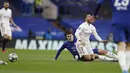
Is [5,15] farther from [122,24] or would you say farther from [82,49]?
[122,24]

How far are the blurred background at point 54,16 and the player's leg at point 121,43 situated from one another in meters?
24.3

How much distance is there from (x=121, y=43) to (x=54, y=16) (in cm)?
2569

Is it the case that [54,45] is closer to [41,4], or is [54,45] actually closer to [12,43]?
[12,43]

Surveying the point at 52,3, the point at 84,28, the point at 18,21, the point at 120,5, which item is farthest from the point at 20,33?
the point at 120,5

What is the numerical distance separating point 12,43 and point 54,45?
2660mm

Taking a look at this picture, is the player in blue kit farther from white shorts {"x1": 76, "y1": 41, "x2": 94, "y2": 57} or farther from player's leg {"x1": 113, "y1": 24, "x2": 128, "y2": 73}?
white shorts {"x1": 76, "y1": 41, "x2": 94, "y2": 57}

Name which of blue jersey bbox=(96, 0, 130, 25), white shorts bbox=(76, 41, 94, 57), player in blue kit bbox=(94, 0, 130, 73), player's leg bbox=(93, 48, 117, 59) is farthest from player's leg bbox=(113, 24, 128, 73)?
white shorts bbox=(76, 41, 94, 57)

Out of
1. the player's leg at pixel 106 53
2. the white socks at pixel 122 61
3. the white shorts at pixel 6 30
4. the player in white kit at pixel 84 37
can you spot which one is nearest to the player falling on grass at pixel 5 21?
the white shorts at pixel 6 30

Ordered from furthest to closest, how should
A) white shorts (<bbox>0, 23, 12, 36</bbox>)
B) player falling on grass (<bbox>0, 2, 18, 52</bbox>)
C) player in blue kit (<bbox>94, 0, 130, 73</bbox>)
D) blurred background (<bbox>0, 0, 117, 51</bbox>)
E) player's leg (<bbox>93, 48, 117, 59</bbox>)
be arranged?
blurred background (<bbox>0, 0, 117, 51</bbox>)
white shorts (<bbox>0, 23, 12, 36</bbox>)
player falling on grass (<bbox>0, 2, 18, 52</bbox>)
player's leg (<bbox>93, 48, 117, 59</bbox>)
player in blue kit (<bbox>94, 0, 130, 73</bbox>)

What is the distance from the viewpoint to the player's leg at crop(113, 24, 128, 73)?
33.3ft

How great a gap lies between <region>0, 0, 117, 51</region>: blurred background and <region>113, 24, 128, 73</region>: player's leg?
24341 millimetres

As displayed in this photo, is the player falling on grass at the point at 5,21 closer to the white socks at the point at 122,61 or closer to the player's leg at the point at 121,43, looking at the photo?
the player's leg at the point at 121,43

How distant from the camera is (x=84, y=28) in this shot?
57.3 ft

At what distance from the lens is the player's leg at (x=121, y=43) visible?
10.2 meters
